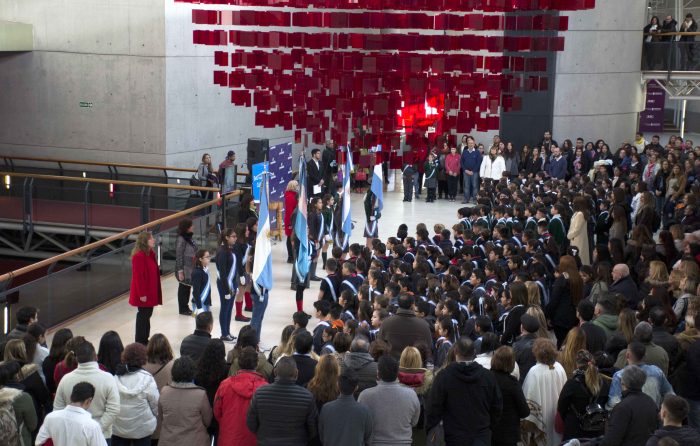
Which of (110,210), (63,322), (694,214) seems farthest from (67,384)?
(110,210)

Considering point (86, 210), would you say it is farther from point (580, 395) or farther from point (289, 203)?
point (580, 395)

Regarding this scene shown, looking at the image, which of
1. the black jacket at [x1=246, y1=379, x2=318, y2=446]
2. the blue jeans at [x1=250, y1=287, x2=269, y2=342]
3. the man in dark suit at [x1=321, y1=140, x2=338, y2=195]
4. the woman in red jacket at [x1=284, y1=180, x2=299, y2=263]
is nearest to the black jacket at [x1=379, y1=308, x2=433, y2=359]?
the black jacket at [x1=246, y1=379, x2=318, y2=446]

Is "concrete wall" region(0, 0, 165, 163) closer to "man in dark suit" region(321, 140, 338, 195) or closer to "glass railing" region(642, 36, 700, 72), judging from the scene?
"man in dark suit" region(321, 140, 338, 195)

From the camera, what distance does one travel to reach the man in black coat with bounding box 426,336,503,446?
620 centimetres

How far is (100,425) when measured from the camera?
6293 millimetres

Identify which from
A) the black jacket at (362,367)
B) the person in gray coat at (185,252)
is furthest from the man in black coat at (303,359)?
the person in gray coat at (185,252)

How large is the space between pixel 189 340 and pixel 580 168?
1593 cm

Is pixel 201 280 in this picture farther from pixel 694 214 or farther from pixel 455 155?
pixel 455 155

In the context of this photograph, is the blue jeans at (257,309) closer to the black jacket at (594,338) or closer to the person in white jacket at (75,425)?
the black jacket at (594,338)

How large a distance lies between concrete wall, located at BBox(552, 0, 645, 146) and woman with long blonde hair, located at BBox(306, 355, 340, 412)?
64.2ft

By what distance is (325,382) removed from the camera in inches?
248

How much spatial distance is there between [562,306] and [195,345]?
4.61 m

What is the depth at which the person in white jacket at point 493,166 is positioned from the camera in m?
21.4

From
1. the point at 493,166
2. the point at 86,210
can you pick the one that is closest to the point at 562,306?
the point at 86,210
